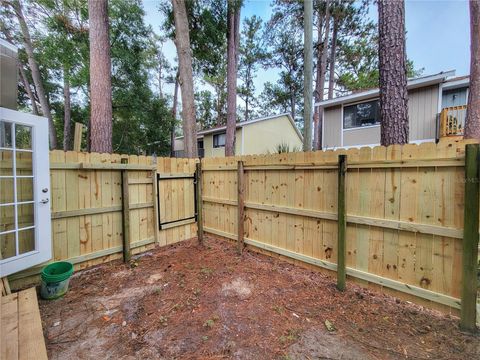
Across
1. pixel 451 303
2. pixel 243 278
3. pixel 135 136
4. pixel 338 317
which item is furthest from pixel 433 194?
pixel 135 136

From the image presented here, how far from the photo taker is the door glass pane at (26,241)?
8.59 feet

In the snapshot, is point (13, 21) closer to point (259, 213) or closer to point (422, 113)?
point (259, 213)

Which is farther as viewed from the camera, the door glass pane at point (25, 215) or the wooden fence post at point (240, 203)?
the wooden fence post at point (240, 203)

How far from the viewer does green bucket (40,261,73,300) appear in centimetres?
257

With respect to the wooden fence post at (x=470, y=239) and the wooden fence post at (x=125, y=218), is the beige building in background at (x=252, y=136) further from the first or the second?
the wooden fence post at (x=470, y=239)

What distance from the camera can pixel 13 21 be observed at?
10.1 metres

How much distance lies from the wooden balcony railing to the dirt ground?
7.98 meters

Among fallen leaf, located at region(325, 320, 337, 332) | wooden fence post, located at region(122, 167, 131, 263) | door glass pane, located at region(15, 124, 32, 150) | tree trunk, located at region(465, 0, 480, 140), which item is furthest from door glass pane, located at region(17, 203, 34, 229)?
tree trunk, located at region(465, 0, 480, 140)

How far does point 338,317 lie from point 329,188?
146 cm

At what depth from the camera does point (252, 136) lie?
14.1 m

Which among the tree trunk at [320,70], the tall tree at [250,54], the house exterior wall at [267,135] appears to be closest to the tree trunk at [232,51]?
the house exterior wall at [267,135]

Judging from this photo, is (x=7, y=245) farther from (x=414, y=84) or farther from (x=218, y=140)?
(x=218, y=140)

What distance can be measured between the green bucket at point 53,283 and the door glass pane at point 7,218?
0.64 m

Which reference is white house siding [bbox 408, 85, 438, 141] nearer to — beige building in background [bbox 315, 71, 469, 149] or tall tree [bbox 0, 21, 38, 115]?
beige building in background [bbox 315, 71, 469, 149]
